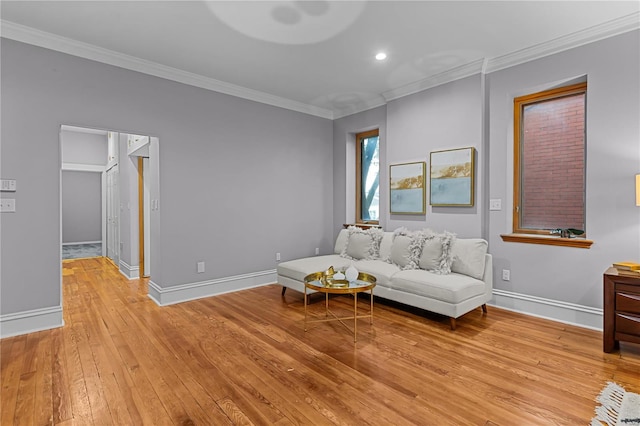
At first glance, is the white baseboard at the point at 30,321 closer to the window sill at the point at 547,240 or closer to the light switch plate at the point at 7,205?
the light switch plate at the point at 7,205

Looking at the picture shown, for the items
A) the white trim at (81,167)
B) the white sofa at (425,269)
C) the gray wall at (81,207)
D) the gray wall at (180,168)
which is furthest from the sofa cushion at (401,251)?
the gray wall at (81,207)

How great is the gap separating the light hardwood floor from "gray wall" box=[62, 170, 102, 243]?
7034mm

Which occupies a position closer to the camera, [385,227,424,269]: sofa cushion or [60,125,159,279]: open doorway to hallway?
[385,227,424,269]: sofa cushion

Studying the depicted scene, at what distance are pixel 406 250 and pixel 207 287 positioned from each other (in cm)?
261

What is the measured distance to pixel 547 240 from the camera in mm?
3320

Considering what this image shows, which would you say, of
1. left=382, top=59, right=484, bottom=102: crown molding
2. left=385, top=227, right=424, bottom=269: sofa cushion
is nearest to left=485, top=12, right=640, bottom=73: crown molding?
left=382, top=59, right=484, bottom=102: crown molding

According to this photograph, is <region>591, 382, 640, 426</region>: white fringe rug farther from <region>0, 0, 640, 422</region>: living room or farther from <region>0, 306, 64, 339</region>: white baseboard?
<region>0, 306, 64, 339</region>: white baseboard

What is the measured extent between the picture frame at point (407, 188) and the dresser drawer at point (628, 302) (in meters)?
2.15

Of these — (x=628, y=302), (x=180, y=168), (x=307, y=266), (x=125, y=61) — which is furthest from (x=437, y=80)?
(x=125, y=61)

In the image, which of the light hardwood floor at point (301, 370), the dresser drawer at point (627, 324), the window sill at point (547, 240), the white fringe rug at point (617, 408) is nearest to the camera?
the white fringe rug at point (617, 408)

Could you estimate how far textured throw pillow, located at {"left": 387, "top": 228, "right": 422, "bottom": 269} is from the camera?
3771 millimetres

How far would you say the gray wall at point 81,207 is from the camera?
9.08m

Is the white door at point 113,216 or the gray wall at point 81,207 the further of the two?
the gray wall at point 81,207

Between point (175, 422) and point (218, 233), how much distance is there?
2.81 meters
